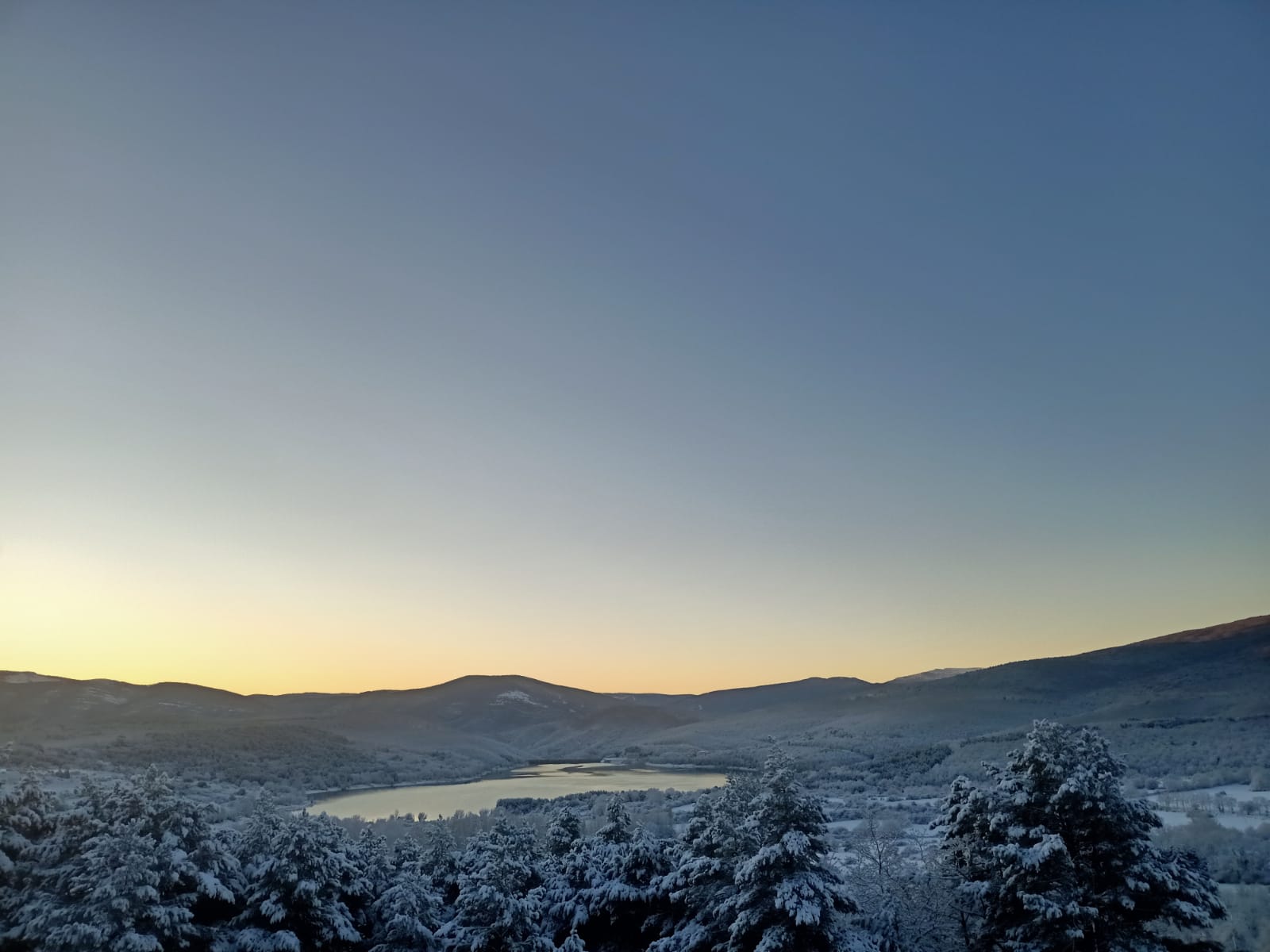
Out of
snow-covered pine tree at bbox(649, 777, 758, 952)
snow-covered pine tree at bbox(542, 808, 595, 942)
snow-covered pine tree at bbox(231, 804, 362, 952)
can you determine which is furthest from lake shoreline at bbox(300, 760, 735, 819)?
snow-covered pine tree at bbox(231, 804, 362, 952)

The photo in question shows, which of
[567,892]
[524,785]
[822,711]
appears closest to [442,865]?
[567,892]

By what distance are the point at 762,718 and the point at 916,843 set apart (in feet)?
413

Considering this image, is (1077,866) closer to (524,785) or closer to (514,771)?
(524,785)

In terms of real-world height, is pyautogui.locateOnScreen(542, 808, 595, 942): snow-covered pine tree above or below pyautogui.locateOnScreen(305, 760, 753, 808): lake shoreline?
above

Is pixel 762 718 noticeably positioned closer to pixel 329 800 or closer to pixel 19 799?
pixel 329 800

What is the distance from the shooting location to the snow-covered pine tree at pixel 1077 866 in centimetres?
1285

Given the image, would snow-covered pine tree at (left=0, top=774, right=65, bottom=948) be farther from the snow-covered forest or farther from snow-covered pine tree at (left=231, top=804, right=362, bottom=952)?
snow-covered pine tree at (left=231, top=804, right=362, bottom=952)

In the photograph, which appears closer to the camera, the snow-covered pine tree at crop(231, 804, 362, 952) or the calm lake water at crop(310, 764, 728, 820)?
the snow-covered pine tree at crop(231, 804, 362, 952)

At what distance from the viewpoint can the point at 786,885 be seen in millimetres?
13453

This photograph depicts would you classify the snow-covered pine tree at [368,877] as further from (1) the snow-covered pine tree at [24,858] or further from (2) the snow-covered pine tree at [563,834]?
(1) the snow-covered pine tree at [24,858]

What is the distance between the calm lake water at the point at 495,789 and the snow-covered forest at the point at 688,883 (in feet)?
98.4

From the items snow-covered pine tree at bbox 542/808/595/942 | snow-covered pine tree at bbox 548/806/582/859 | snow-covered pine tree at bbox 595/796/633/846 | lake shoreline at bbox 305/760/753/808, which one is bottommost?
lake shoreline at bbox 305/760/753/808

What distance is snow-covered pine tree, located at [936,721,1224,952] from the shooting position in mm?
12852

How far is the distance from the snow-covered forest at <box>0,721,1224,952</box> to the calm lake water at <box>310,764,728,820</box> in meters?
30.0
